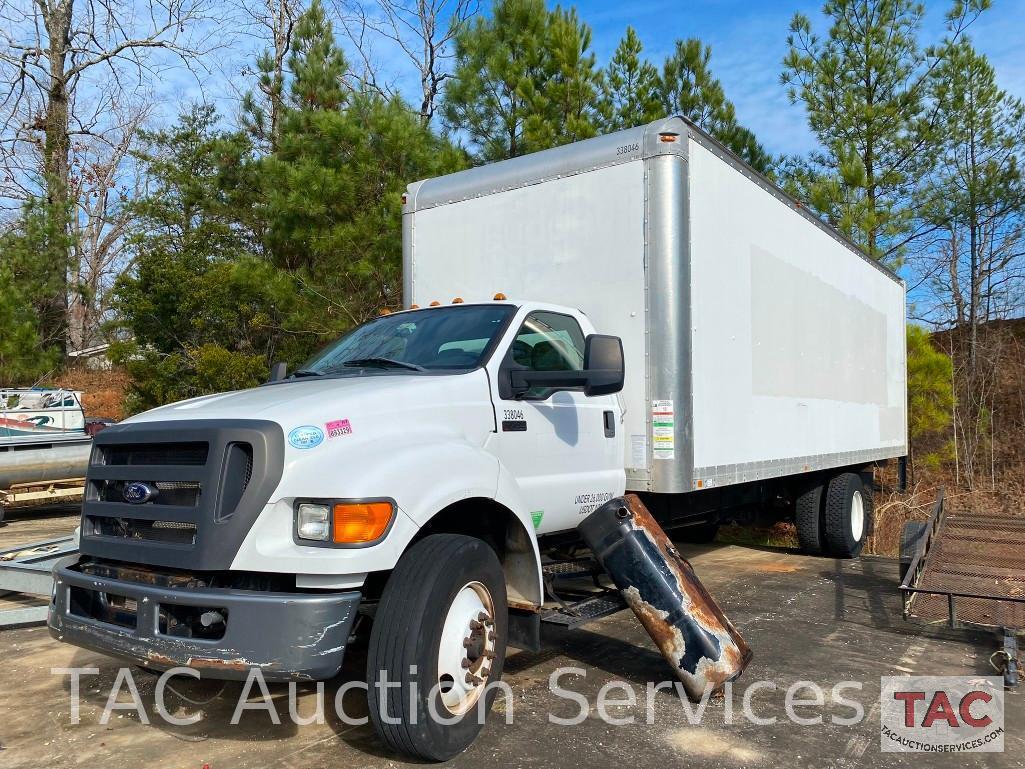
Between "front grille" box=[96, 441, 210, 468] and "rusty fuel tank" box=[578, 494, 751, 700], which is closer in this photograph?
"front grille" box=[96, 441, 210, 468]

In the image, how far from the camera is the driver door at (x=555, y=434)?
14.8 feet

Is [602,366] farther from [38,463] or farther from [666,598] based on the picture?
[38,463]

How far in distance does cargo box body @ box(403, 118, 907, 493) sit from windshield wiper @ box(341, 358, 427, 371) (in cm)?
168

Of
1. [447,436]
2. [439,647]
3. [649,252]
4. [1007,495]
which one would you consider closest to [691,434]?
[649,252]

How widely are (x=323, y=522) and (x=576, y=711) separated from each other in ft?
6.20

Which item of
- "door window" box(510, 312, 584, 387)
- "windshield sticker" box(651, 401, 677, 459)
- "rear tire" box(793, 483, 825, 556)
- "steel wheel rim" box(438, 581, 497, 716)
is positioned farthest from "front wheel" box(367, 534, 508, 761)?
"rear tire" box(793, 483, 825, 556)

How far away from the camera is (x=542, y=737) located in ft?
13.1

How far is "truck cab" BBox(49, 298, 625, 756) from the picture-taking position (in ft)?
10.7

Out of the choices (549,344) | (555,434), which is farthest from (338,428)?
(549,344)

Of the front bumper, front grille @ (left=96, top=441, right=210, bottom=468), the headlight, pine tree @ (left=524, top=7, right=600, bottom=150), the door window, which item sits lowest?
the front bumper

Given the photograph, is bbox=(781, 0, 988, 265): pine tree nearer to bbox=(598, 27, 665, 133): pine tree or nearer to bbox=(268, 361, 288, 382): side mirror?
bbox=(598, 27, 665, 133): pine tree

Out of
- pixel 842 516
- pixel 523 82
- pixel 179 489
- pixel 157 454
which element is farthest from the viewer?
pixel 523 82

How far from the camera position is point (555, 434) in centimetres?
480

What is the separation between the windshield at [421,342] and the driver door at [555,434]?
0.61 ft
